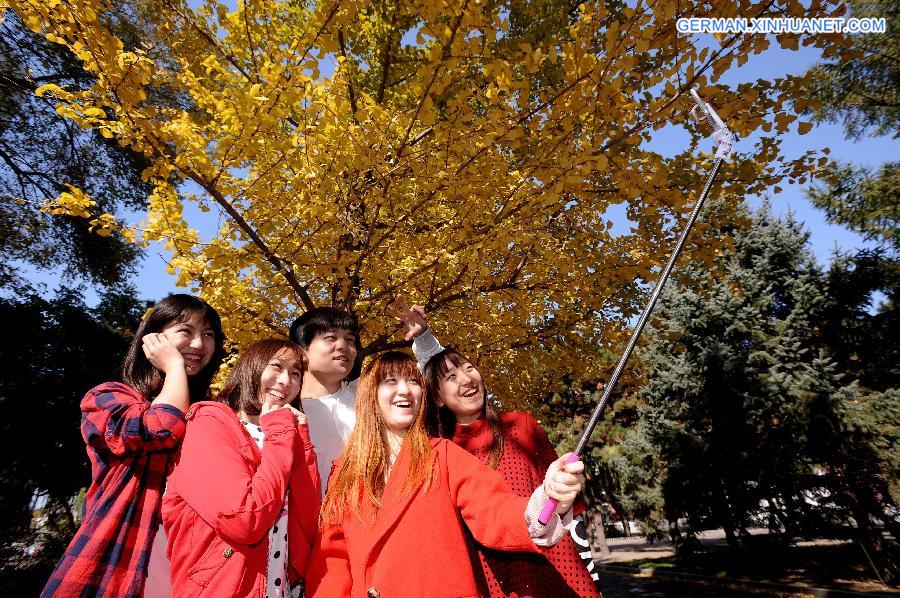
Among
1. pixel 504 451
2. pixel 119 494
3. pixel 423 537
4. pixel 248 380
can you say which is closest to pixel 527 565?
pixel 504 451

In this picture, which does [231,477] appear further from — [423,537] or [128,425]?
[423,537]

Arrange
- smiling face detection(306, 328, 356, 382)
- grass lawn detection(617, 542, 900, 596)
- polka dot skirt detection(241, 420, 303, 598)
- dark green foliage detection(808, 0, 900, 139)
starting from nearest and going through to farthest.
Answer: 1. polka dot skirt detection(241, 420, 303, 598)
2. smiling face detection(306, 328, 356, 382)
3. dark green foliage detection(808, 0, 900, 139)
4. grass lawn detection(617, 542, 900, 596)

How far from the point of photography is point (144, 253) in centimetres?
1027

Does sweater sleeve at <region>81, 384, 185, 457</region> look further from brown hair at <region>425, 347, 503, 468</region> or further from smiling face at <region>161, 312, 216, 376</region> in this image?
brown hair at <region>425, 347, 503, 468</region>

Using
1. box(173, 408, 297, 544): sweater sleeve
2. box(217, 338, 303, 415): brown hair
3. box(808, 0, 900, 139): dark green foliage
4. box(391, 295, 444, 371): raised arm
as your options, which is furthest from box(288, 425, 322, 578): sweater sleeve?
box(808, 0, 900, 139): dark green foliage

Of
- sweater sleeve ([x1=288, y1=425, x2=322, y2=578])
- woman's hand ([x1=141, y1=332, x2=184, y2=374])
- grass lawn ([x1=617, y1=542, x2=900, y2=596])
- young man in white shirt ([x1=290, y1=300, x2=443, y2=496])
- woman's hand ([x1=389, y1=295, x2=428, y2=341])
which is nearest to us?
sweater sleeve ([x1=288, y1=425, x2=322, y2=578])

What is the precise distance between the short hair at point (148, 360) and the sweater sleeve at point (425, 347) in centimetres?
109

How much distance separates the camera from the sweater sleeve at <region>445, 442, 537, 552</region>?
1433mm

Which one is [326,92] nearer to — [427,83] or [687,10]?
[427,83]

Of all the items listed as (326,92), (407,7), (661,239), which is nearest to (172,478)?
(326,92)

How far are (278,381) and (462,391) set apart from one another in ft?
2.87

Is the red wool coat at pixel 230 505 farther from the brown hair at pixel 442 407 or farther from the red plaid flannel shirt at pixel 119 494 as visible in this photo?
the brown hair at pixel 442 407

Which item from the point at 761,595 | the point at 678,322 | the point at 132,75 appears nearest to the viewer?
the point at 132,75

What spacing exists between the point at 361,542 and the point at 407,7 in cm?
344
